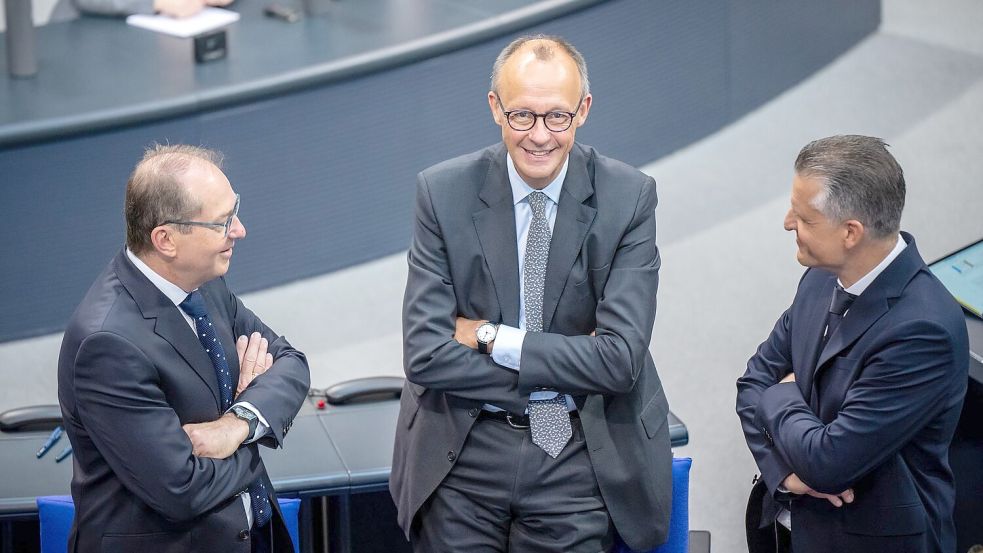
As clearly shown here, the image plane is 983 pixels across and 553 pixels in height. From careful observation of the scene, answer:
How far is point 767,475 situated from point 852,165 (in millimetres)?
701

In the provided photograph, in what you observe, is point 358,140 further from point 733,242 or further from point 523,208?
point 523,208

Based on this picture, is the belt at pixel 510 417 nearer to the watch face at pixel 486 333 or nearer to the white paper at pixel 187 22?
the watch face at pixel 486 333

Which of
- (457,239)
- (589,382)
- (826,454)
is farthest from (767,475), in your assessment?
(457,239)

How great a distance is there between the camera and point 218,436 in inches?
98.0

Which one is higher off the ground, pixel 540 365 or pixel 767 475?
pixel 540 365

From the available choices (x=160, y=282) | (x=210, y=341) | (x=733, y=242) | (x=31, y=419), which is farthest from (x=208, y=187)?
(x=733, y=242)

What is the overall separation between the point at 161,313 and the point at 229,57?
2.87 meters

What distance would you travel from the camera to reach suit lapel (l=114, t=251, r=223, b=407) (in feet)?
7.98

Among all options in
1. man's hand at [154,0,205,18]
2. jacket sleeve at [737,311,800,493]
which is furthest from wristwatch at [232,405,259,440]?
man's hand at [154,0,205,18]

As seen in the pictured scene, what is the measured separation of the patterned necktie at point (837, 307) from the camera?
2.67 m

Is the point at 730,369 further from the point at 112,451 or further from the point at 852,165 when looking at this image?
the point at 112,451

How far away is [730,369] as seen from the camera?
4.71 m

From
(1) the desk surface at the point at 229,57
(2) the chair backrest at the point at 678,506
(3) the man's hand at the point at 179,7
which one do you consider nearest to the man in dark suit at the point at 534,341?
(2) the chair backrest at the point at 678,506

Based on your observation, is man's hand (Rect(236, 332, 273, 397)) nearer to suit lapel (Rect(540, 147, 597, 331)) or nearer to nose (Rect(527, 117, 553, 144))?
suit lapel (Rect(540, 147, 597, 331))
